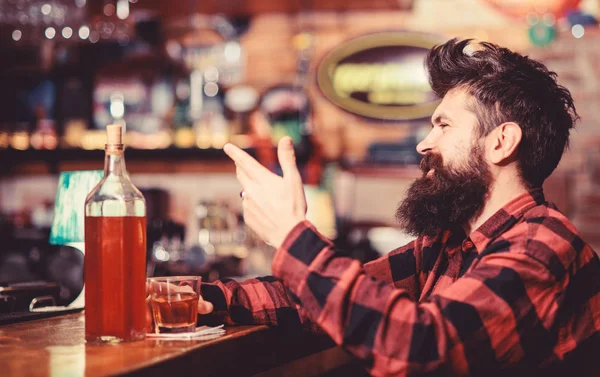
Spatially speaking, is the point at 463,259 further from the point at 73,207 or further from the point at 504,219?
the point at 73,207

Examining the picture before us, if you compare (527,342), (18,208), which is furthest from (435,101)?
(527,342)

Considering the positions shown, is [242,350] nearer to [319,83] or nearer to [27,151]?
[319,83]

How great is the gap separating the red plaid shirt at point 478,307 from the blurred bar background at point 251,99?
2.96 meters

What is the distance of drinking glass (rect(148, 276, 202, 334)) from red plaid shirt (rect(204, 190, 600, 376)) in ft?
0.59

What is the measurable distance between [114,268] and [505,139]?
2.93 ft

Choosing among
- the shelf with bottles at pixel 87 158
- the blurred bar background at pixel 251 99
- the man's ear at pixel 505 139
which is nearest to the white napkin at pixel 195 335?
the man's ear at pixel 505 139

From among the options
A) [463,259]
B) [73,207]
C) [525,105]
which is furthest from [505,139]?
[73,207]

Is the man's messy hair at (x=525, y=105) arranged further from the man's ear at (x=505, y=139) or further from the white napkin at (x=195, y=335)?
the white napkin at (x=195, y=335)

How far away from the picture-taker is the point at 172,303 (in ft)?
4.85

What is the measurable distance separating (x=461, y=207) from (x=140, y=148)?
3536 mm

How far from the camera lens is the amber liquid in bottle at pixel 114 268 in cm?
140

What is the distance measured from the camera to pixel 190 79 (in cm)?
531

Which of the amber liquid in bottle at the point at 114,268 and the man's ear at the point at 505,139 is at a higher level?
the man's ear at the point at 505,139

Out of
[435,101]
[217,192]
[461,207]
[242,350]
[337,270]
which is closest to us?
[337,270]
